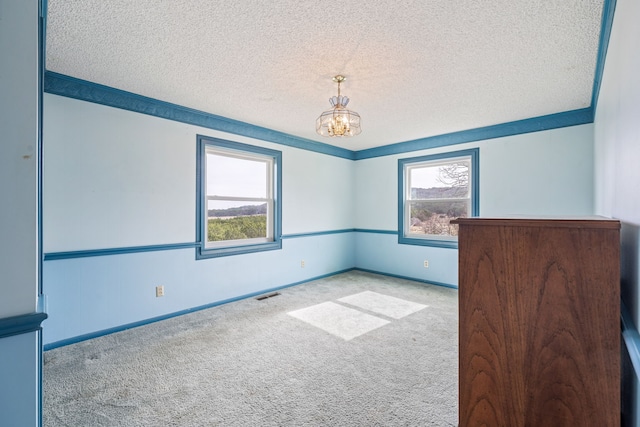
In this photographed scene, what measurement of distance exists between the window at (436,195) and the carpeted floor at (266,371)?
155cm

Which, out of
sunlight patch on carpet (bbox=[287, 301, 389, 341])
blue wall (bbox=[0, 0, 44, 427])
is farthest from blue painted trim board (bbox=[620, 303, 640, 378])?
sunlight patch on carpet (bbox=[287, 301, 389, 341])

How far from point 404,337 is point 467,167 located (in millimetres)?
2872

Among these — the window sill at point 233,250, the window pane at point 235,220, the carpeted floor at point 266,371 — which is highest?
the window pane at point 235,220

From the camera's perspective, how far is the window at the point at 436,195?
4.46 metres

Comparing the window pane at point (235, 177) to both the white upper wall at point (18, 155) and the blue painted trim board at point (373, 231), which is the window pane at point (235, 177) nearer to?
the blue painted trim board at point (373, 231)

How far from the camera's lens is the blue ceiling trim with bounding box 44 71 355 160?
263cm

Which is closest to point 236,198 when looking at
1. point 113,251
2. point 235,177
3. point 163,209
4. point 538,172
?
point 235,177

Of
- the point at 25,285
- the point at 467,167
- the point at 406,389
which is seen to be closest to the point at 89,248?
the point at 25,285

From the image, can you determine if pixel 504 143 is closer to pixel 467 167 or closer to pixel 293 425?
pixel 467 167

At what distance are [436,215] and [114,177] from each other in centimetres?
439

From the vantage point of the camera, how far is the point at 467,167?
176 inches

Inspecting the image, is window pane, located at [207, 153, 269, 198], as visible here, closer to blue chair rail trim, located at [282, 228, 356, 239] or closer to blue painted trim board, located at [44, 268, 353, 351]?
blue chair rail trim, located at [282, 228, 356, 239]

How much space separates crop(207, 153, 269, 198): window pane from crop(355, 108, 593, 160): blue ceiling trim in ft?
7.32

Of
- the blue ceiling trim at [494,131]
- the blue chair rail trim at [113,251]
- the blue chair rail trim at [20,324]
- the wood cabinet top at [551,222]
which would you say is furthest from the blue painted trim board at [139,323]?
the wood cabinet top at [551,222]
